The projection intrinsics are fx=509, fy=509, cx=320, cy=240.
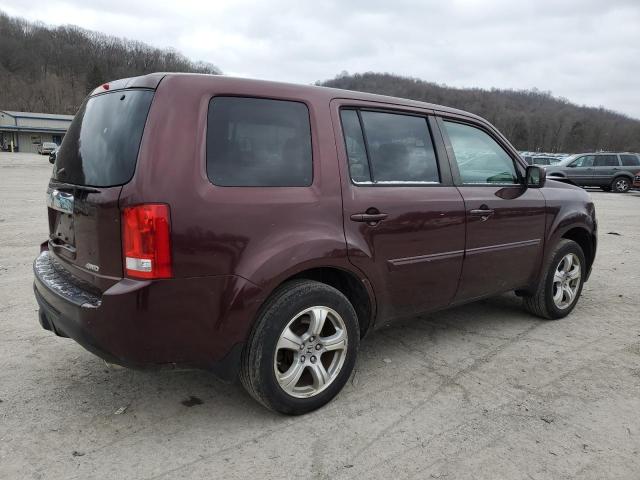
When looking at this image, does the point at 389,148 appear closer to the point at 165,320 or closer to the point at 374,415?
the point at 374,415

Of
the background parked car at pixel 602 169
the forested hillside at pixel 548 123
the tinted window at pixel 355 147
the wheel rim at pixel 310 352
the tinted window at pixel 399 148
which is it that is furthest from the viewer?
the forested hillside at pixel 548 123

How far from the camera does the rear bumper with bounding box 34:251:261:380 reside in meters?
2.32

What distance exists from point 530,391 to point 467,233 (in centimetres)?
111

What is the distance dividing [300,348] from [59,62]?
128998 mm

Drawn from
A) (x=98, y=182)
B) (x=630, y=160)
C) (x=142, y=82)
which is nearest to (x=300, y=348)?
(x=98, y=182)

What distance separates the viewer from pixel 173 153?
7.73 feet

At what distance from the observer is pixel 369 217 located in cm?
299

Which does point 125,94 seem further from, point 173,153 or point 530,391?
point 530,391

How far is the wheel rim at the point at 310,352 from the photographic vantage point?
276 cm

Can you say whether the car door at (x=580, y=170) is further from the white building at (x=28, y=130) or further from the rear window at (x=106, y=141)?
the white building at (x=28, y=130)

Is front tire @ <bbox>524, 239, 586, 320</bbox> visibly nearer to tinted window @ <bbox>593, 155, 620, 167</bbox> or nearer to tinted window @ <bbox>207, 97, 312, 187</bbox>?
tinted window @ <bbox>207, 97, 312, 187</bbox>

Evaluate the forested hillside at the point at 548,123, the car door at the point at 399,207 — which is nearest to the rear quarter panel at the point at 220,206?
the car door at the point at 399,207

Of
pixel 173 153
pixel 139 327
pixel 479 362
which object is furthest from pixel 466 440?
pixel 173 153

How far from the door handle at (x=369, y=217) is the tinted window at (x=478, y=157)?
3.12 ft
